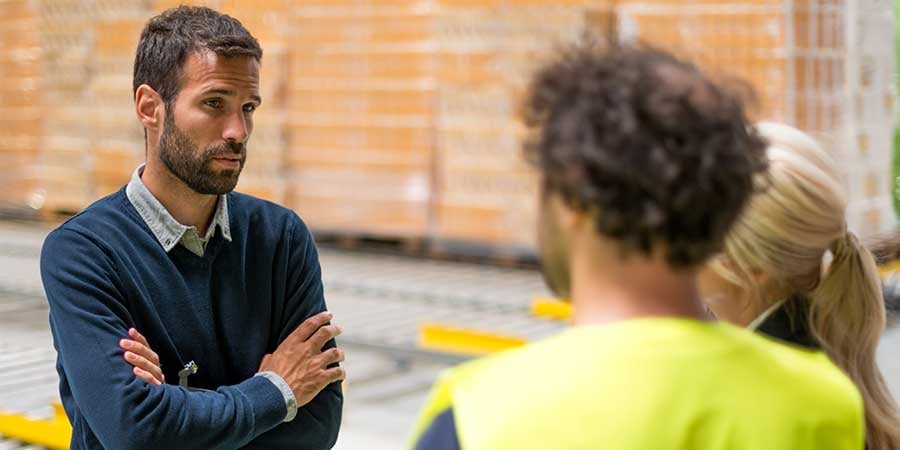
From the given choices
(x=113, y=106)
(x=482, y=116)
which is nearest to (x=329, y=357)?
(x=482, y=116)

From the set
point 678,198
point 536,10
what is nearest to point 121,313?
point 678,198

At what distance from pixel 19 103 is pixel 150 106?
10.2 meters

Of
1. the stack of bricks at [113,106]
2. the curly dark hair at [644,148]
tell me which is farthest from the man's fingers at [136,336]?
the stack of bricks at [113,106]

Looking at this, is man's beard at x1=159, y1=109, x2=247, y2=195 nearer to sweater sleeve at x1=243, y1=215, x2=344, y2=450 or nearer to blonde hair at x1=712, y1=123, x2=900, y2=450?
sweater sleeve at x1=243, y1=215, x2=344, y2=450

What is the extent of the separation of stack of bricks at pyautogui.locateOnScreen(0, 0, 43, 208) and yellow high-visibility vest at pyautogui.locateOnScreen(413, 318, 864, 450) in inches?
438

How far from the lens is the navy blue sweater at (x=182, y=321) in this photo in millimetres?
2057

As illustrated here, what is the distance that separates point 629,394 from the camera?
1104 millimetres

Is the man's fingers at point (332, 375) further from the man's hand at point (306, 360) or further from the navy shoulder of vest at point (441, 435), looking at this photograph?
the navy shoulder of vest at point (441, 435)

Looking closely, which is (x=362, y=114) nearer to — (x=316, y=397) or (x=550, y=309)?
(x=550, y=309)

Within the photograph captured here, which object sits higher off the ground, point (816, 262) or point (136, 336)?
point (816, 262)

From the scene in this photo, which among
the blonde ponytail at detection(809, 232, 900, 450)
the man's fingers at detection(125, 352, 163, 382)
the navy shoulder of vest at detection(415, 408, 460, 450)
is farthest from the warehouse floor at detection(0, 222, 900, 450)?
the navy shoulder of vest at detection(415, 408, 460, 450)

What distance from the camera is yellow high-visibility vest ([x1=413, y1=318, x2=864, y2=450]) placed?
1.10 metres

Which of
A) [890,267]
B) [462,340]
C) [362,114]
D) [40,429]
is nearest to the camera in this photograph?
[40,429]

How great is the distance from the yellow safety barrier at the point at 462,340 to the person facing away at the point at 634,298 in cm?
531
